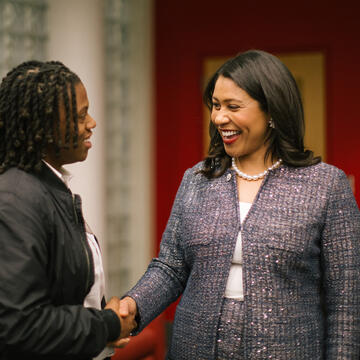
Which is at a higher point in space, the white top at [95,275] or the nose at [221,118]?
the nose at [221,118]

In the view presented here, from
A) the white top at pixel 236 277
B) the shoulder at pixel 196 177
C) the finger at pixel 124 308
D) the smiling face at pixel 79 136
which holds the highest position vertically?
the smiling face at pixel 79 136

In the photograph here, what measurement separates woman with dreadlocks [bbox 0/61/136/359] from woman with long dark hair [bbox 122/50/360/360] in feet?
1.02

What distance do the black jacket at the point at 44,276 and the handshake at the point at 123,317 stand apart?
0.15 metres

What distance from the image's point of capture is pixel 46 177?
60.2 inches

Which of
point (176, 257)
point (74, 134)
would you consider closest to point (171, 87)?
point (176, 257)

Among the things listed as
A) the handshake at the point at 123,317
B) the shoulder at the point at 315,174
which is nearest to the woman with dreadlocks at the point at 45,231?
the handshake at the point at 123,317

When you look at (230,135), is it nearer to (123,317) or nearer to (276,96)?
(276,96)

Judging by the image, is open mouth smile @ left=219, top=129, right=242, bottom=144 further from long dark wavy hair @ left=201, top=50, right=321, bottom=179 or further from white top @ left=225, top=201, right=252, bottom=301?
white top @ left=225, top=201, right=252, bottom=301

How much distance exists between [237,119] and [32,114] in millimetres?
634

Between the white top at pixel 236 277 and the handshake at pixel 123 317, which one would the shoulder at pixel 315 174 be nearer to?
the white top at pixel 236 277

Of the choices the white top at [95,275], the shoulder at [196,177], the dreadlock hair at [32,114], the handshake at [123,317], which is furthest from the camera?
the shoulder at [196,177]

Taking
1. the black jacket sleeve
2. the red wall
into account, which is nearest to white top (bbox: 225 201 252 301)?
the black jacket sleeve

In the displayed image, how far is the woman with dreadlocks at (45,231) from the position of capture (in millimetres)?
1361

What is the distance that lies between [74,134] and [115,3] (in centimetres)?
345
